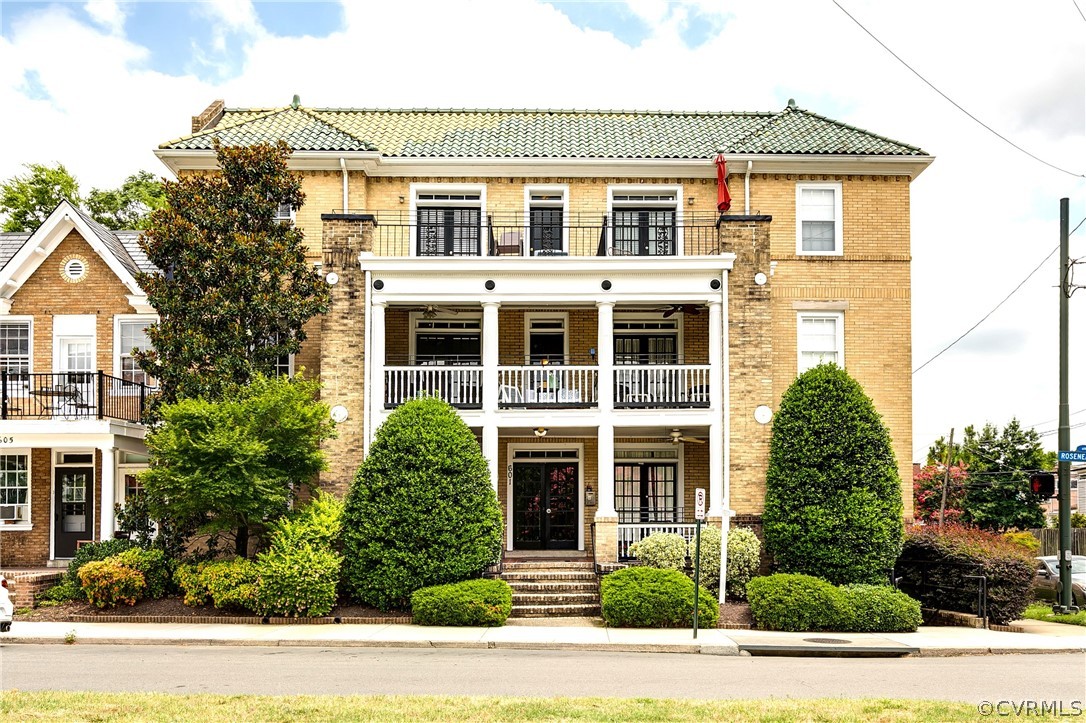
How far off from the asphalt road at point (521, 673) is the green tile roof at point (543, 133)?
1346 cm

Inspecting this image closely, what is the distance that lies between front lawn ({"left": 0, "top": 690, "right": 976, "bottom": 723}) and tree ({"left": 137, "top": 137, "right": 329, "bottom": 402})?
10943mm

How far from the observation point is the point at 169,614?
65.8ft

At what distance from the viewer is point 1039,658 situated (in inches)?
669

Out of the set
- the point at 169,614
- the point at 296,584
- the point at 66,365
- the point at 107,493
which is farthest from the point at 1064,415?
the point at 66,365

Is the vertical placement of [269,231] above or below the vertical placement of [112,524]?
above

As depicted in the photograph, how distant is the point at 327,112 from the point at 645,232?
9.85m

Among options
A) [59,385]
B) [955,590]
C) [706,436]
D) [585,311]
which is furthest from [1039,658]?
[59,385]

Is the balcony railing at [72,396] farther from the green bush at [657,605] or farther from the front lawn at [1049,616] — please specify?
the front lawn at [1049,616]

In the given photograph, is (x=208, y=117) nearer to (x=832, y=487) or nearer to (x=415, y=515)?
(x=415, y=515)

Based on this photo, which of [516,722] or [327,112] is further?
[327,112]

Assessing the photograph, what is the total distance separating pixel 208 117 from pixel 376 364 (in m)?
9.85

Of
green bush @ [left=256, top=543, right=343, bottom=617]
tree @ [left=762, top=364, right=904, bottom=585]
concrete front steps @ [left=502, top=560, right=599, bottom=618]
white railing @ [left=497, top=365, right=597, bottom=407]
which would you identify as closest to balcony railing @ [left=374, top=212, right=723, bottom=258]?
white railing @ [left=497, top=365, right=597, bottom=407]

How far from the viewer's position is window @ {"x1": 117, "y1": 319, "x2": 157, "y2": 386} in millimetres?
26188

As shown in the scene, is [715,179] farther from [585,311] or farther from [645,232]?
[585,311]
